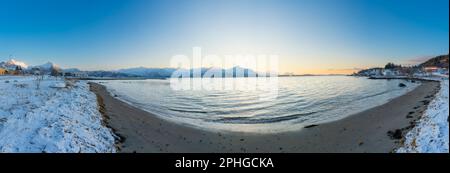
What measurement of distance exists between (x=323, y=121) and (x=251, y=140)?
10236 mm

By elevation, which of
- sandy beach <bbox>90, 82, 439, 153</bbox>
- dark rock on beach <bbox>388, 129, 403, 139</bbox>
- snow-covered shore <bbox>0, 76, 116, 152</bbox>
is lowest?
sandy beach <bbox>90, 82, 439, 153</bbox>

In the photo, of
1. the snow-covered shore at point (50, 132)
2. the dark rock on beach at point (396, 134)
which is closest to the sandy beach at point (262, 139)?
the dark rock on beach at point (396, 134)

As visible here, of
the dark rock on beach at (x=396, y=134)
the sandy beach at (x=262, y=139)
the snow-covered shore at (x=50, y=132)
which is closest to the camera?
the snow-covered shore at (x=50, y=132)

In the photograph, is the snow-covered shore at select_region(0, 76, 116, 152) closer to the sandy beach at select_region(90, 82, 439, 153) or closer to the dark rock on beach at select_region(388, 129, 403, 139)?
the sandy beach at select_region(90, 82, 439, 153)

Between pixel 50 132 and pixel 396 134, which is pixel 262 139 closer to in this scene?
pixel 396 134

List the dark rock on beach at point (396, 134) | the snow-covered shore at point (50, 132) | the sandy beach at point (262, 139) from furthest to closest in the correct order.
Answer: the dark rock on beach at point (396, 134)
the sandy beach at point (262, 139)
the snow-covered shore at point (50, 132)

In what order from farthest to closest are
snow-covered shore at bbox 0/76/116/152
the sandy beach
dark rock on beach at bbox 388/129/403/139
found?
dark rock on beach at bbox 388/129/403/139 → the sandy beach → snow-covered shore at bbox 0/76/116/152

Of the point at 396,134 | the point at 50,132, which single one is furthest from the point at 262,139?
the point at 50,132

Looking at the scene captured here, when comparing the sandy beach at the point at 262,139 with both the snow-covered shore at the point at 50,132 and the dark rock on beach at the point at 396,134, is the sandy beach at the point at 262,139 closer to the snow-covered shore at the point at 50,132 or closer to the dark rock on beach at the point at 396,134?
the dark rock on beach at the point at 396,134

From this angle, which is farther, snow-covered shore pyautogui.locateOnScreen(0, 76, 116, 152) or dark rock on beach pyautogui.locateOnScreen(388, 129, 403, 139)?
dark rock on beach pyautogui.locateOnScreen(388, 129, 403, 139)

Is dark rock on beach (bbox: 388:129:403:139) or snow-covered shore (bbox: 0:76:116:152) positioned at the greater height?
snow-covered shore (bbox: 0:76:116:152)

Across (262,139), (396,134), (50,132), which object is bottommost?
(262,139)

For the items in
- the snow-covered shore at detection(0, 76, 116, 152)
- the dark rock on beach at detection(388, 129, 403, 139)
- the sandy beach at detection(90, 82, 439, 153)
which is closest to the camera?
the snow-covered shore at detection(0, 76, 116, 152)

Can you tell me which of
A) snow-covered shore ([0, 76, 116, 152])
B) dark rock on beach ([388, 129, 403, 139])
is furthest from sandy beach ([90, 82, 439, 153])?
snow-covered shore ([0, 76, 116, 152])
